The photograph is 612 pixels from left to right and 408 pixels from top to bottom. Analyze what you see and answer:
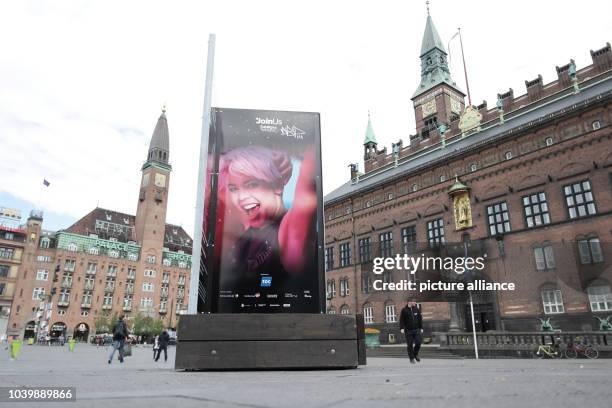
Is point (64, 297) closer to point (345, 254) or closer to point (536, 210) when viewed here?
point (345, 254)

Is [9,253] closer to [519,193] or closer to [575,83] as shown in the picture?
Result: [519,193]

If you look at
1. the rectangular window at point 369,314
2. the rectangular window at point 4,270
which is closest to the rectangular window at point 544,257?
the rectangular window at point 369,314

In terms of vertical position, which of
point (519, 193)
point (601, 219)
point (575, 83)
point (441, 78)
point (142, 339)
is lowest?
point (142, 339)

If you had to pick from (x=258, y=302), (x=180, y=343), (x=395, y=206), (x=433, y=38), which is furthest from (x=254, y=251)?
(x=433, y=38)

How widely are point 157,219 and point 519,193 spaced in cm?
7896

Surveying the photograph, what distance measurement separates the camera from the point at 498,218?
31000 mm

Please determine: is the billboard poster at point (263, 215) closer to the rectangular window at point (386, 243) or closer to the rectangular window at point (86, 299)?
the rectangular window at point (386, 243)

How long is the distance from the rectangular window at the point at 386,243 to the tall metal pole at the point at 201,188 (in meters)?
31.8

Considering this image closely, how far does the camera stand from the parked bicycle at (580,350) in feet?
58.5

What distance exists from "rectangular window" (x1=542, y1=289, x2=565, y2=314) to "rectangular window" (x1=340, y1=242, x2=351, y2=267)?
20.1 m

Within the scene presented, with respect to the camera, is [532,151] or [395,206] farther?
[395,206]

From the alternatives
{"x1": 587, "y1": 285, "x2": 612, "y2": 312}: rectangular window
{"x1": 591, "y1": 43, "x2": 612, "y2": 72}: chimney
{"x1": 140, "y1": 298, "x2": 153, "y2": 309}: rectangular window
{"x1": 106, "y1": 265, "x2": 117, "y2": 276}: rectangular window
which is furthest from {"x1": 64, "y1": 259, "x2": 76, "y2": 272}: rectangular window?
{"x1": 591, "y1": 43, "x2": 612, "y2": 72}: chimney

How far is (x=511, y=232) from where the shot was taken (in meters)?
29.9

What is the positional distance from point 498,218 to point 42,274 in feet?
251
